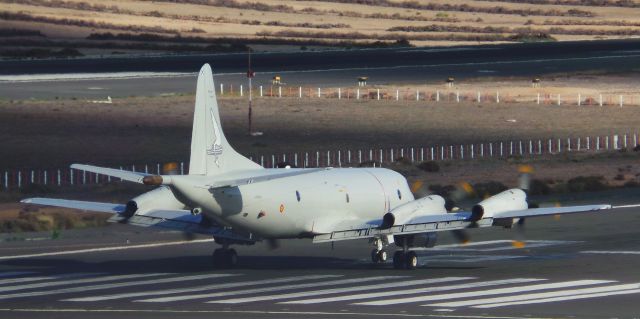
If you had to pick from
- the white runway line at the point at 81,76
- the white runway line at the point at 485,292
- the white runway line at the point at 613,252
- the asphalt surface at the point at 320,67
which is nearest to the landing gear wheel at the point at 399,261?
the white runway line at the point at 485,292

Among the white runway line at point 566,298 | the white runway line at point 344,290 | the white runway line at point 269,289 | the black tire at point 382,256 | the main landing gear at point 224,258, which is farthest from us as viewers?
the black tire at point 382,256

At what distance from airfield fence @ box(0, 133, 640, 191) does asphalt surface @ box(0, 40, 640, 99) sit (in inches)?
1507

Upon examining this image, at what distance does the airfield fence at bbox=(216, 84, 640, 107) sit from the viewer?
11506cm

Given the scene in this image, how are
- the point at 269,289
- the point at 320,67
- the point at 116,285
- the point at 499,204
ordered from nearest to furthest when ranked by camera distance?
the point at 269,289 < the point at 116,285 < the point at 499,204 < the point at 320,67

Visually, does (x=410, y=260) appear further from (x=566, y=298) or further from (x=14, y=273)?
(x=14, y=273)

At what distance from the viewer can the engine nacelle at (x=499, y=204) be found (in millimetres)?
42344

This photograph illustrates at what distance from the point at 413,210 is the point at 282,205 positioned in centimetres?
437

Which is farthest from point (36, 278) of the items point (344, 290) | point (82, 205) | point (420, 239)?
point (420, 239)

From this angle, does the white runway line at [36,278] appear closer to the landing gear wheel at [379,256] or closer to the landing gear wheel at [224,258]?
the landing gear wheel at [224,258]

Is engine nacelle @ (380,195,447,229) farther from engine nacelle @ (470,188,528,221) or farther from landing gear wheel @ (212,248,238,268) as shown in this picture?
landing gear wheel @ (212,248,238,268)

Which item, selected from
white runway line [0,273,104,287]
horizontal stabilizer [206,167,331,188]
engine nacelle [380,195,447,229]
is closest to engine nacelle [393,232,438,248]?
engine nacelle [380,195,447,229]

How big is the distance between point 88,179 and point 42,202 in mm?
26660

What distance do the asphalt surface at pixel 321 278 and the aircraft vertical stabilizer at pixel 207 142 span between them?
138 inches

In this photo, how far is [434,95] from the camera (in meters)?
119
